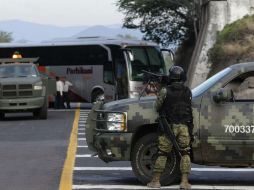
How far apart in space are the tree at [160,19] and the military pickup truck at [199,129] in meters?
51.2

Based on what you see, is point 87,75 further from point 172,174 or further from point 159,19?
A: point 159,19

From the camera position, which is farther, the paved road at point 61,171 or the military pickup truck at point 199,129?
the paved road at point 61,171

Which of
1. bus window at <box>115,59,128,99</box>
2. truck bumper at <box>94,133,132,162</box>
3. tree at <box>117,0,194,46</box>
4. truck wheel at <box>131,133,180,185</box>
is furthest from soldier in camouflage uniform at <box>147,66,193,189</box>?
tree at <box>117,0,194,46</box>

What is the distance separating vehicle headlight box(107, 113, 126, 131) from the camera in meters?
10.3

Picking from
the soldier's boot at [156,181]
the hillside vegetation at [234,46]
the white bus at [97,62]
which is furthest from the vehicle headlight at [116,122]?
the hillside vegetation at [234,46]

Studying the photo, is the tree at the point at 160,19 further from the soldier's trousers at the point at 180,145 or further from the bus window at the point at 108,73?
the soldier's trousers at the point at 180,145

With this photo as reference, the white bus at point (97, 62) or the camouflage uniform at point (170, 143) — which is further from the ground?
the camouflage uniform at point (170, 143)

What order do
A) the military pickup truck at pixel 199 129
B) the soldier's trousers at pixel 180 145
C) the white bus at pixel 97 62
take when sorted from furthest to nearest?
1. the white bus at pixel 97 62
2. the military pickup truck at pixel 199 129
3. the soldier's trousers at pixel 180 145

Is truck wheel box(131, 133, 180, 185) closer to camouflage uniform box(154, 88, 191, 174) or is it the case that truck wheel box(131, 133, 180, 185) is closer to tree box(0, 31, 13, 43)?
camouflage uniform box(154, 88, 191, 174)

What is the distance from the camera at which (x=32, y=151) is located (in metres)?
15.0

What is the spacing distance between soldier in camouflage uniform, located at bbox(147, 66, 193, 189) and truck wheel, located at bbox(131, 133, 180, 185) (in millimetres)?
210

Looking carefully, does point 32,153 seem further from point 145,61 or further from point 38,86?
point 145,61

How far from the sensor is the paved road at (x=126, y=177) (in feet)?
34.2

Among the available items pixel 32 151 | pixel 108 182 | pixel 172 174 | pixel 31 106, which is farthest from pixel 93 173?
pixel 31 106
